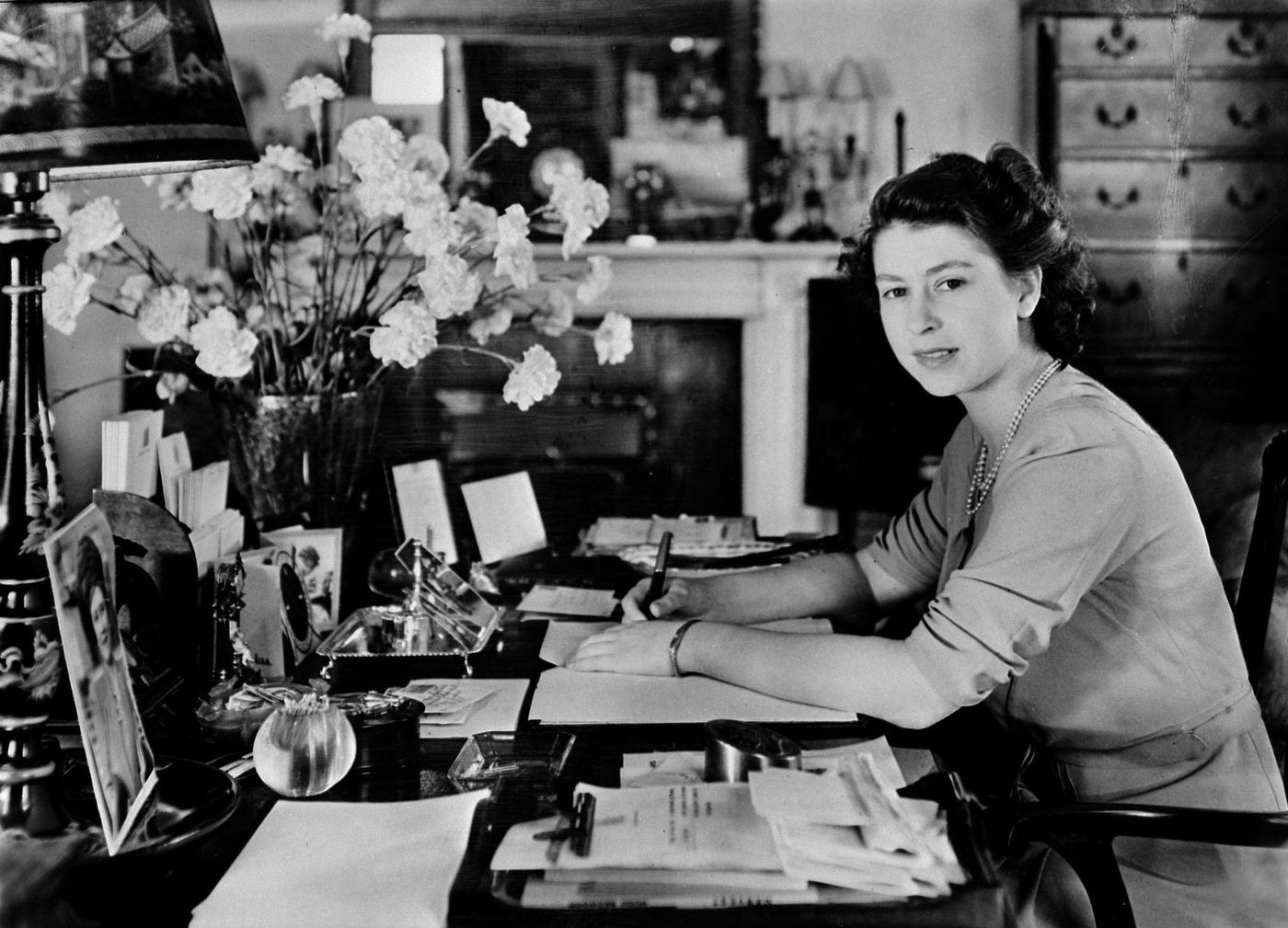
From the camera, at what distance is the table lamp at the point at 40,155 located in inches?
35.1

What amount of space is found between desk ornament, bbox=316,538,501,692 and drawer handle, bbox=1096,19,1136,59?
291 cm

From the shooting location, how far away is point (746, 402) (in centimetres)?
388

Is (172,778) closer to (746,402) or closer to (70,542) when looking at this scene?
(70,542)

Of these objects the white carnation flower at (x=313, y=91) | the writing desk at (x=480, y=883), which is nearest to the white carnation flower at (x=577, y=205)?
the white carnation flower at (x=313, y=91)

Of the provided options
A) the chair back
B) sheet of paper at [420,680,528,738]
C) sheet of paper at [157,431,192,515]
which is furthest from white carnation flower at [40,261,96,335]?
the chair back

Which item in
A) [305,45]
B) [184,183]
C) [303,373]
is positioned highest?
[305,45]

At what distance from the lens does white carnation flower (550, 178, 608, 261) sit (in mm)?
1907

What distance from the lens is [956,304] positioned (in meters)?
1.54

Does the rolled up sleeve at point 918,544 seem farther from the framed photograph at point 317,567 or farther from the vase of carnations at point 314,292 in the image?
the framed photograph at point 317,567

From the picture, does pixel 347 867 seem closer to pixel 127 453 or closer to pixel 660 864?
pixel 660 864

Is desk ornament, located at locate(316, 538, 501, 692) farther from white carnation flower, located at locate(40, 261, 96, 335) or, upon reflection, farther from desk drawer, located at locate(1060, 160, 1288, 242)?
desk drawer, located at locate(1060, 160, 1288, 242)

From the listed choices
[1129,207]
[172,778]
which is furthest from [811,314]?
[172,778]

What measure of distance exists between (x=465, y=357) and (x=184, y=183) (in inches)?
56.4

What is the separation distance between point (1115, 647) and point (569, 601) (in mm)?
810
